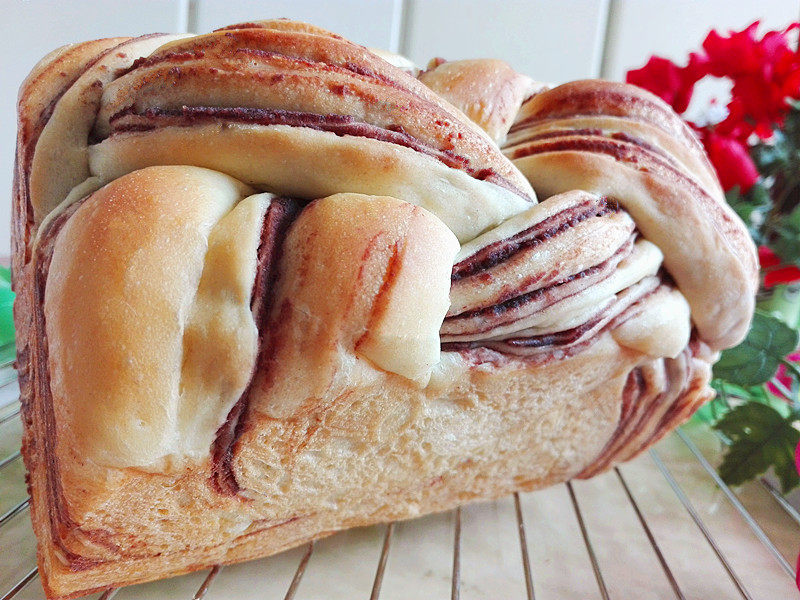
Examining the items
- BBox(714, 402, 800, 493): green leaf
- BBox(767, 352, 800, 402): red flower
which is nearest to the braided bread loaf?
BBox(714, 402, 800, 493): green leaf

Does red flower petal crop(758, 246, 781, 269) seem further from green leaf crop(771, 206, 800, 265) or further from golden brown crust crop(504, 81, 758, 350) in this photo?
golden brown crust crop(504, 81, 758, 350)

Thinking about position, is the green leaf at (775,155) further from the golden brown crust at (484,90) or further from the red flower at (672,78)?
the golden brown crust at (484,90)

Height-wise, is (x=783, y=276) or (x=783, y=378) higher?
(x=783, y=276)

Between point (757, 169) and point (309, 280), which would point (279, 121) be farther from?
point (757, 169)

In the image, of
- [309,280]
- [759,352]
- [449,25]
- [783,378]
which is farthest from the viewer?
[449,25]

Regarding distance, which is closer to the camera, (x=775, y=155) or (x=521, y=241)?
(x=521, y=241)

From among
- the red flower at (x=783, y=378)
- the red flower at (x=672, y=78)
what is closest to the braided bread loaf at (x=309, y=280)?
the red flower at (x=783, y=378)

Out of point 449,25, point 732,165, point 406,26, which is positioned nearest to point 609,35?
point 449,25
